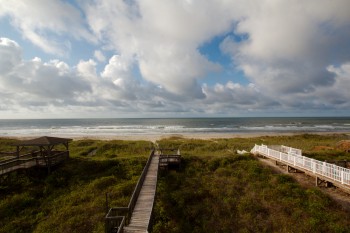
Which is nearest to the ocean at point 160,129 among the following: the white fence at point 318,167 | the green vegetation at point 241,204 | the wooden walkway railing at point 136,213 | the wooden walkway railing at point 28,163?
the wooden walkway railing at point 28,163

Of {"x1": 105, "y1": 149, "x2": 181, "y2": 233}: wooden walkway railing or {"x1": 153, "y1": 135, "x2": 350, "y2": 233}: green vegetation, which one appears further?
{"x1": 153, "y1": 135, "x2": 350, "y2": 233}: green vegetation

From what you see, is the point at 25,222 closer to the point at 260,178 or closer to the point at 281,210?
the point at 281,210

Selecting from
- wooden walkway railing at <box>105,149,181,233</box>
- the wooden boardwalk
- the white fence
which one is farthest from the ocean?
wooden walkway railing at <box>105,149,181,233</box>

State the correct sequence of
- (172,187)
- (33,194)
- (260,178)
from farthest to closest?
(260,178), (172,187), (33,194)

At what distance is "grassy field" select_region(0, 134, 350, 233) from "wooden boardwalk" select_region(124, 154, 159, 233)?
0.89m

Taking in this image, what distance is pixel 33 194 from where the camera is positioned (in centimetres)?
1593

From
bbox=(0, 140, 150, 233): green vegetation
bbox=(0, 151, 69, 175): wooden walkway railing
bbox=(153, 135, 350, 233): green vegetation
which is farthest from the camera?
bbox=(0, 151, 69, 175): wooden walkway railing

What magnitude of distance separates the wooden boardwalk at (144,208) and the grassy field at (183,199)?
35.0 inches

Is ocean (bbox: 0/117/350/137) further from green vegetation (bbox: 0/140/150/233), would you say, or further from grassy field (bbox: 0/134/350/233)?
grassy field (bbox: 0/134/350/233)

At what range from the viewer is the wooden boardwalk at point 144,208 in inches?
396

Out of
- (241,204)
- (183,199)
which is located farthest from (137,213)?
(241,204)

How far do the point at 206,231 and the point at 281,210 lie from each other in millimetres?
5023

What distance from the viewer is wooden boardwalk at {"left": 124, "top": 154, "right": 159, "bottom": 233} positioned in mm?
10070

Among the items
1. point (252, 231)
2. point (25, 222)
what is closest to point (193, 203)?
point (252, 231)
